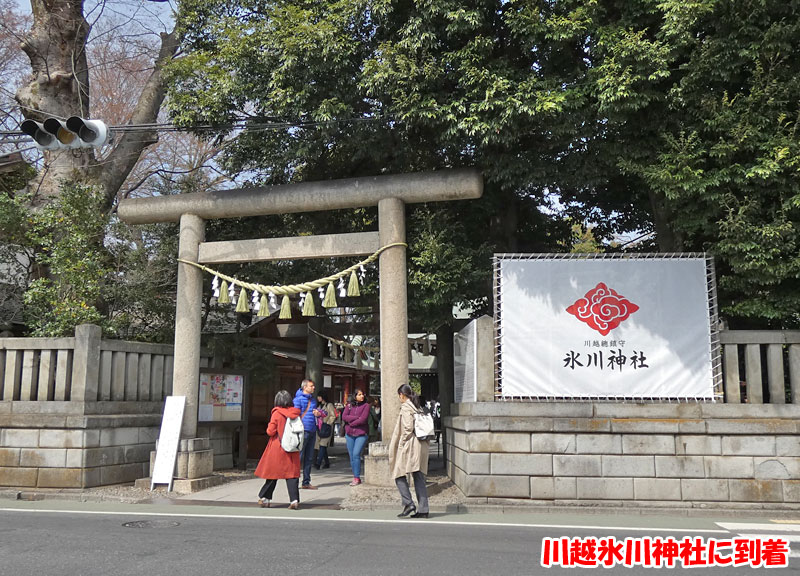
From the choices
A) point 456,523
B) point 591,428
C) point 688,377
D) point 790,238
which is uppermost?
point 790,238

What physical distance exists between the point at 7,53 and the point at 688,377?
872 inches

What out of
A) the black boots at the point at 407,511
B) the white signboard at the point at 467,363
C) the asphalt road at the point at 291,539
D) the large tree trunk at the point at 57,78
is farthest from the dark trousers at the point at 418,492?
the large tree trunk at the point at 57,78

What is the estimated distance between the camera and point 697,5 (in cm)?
923

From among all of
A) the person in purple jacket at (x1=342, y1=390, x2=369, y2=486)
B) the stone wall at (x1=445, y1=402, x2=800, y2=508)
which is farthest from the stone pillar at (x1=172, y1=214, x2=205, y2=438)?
the stone wall at (x1=445, y1=402, x2=800, y2=508)

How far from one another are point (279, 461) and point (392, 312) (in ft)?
9.72

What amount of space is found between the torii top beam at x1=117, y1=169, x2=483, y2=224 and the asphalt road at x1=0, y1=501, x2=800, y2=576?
5128mm

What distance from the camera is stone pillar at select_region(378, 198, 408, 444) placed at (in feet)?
35.7

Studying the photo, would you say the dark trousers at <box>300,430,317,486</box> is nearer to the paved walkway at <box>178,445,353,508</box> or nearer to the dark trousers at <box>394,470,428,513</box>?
the paved walkway at <box>178,445,353,508</box>

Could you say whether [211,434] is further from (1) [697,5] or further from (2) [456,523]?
(1) [697,5]

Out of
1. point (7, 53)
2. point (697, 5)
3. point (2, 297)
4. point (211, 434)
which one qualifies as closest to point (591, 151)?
point (697, 5)

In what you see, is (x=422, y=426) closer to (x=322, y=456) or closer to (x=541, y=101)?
(x=541, y=101)

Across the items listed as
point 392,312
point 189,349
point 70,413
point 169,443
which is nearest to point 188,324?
point 189,349

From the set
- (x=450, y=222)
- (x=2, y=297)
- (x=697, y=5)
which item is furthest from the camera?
(x=2, y=297)

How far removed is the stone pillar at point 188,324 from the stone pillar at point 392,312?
11.6 ft
